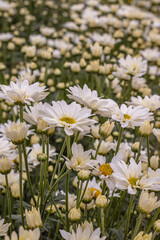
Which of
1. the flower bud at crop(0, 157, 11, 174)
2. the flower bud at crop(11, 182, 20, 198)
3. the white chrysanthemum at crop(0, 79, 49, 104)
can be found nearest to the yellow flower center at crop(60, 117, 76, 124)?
the white chrysanthemum at crop(0, 79, 49, 104)

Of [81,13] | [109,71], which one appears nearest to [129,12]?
[81,13]

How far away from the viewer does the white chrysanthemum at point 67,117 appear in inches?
45.7

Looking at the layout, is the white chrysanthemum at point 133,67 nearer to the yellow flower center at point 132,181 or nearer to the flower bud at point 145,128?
the flower bud at point 145,128

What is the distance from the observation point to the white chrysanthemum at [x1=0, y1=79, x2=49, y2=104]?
123cm

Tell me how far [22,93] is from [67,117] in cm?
20

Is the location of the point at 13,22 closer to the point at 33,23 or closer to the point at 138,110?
the point at 33,23

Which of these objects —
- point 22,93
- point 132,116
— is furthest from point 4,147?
point 132,116

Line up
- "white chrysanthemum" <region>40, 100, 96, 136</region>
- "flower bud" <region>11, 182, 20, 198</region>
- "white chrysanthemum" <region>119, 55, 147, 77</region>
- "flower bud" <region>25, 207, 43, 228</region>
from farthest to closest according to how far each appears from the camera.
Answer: "white chrysanthemum" <region>119, 55, 147, 77</region> → "flower bud" <region>11, 182, 20, 198</region> → "white chrysanthemum" <region>40, 100, 96, 136</region> → "flower bud" <region>25, 207, 43, 228</region>

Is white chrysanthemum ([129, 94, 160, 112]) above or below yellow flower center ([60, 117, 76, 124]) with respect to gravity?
below

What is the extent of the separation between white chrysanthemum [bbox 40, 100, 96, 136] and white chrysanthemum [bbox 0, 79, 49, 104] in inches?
3.3

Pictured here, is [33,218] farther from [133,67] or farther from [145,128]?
[133,67]

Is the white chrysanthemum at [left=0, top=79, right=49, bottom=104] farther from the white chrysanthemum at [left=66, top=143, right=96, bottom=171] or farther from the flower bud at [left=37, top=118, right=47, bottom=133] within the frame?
the white chrysanthemum at [left=66, top=143, right=96, bottom=171]

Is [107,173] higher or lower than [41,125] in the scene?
lower

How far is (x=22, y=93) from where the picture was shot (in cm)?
128
